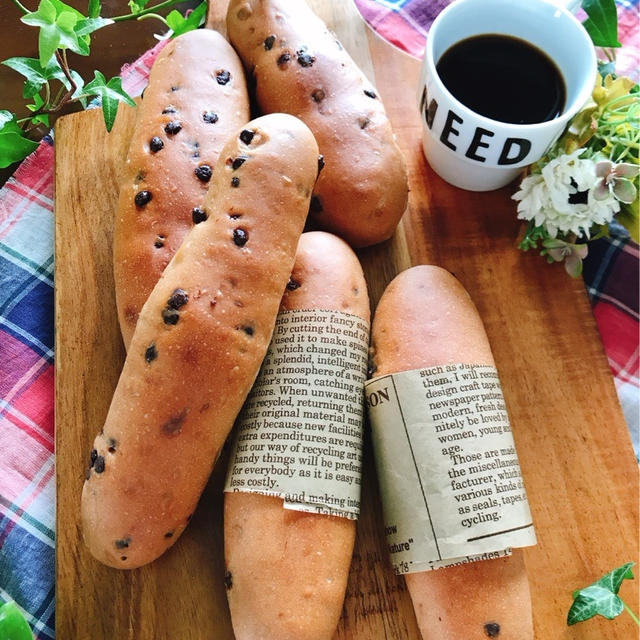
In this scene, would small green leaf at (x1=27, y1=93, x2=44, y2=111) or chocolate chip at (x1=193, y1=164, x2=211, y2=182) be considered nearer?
chocolate chip at (x1=193, y1=164, x2=211, y2=182)

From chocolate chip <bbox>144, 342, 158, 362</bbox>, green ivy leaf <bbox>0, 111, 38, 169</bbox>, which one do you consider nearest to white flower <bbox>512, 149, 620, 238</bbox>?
chocolate chip <bbox>144, 342, 158, 362</bbox>

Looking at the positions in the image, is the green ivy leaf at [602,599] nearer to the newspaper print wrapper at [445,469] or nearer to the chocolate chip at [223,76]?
the newspaper print wrapper at [445,469]

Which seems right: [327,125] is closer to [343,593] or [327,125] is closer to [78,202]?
[78,202]

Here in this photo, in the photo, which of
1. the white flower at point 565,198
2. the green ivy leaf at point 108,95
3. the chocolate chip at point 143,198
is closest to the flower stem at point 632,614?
the white flower at point 565,198

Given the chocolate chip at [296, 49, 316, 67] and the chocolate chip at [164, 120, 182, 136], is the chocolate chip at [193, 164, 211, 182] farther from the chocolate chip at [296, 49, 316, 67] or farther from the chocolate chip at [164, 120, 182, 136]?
the chocolate chip at [296, 49, 316, 67]

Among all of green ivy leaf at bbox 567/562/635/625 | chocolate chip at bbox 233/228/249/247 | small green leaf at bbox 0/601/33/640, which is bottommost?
green ivy leaf at bbox 567/562/635/625

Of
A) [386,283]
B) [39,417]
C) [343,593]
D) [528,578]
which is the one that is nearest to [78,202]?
[39,417]
